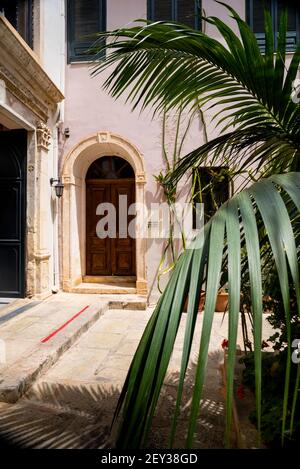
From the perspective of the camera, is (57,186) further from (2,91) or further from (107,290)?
(107,290)

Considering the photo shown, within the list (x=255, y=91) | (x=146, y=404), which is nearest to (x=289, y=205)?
(x=255, y=91)

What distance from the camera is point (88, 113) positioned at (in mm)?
6230

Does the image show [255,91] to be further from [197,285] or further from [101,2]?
[101,2]

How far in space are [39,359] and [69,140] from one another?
14.8 ft

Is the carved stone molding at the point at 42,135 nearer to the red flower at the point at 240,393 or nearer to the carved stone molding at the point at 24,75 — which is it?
the carved stone molding at the point at 24,75

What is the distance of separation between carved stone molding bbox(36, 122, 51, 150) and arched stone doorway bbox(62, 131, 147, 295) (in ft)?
1.92

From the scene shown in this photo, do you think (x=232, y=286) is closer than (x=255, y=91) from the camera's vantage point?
Yes

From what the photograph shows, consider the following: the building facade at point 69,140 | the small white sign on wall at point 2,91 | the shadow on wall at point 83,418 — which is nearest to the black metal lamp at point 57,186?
the building facade at point 69,140

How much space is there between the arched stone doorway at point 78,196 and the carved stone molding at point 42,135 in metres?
0.59

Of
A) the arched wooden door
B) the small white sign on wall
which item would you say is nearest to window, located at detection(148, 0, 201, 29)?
the arched wooden door

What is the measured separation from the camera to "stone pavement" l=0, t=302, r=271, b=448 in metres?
2.13

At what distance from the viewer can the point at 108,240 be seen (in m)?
7.12

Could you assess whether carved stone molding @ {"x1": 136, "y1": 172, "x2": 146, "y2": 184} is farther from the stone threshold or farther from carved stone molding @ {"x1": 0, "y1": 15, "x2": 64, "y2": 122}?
the stone threshold

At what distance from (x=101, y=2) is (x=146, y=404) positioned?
293 inches
